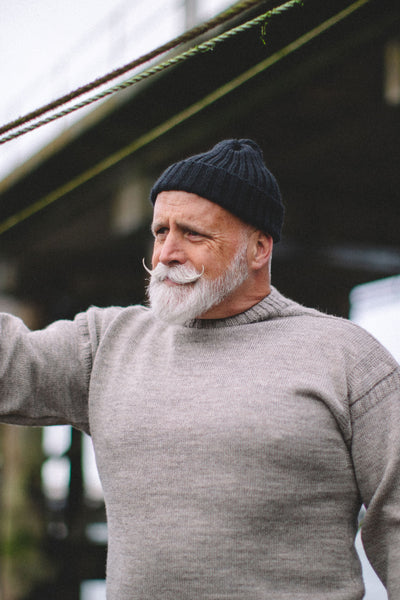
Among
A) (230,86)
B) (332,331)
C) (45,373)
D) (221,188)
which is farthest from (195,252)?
(230,86)

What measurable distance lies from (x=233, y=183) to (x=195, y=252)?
0.22 m

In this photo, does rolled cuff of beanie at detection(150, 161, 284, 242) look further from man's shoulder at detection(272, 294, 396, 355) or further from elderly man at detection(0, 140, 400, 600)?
man's shoulder at detection(272, 294, 396, 355)

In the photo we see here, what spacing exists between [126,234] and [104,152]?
1.53 meters

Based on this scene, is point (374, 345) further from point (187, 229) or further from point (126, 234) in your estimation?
point (126, 234)

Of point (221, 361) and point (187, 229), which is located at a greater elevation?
point (187, 229)

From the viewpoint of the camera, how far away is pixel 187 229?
1873 mm

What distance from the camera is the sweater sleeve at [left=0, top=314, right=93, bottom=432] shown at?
6.02 ft

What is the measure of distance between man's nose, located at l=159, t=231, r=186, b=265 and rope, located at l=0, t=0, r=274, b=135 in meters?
0.49

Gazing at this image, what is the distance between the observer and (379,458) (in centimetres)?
171

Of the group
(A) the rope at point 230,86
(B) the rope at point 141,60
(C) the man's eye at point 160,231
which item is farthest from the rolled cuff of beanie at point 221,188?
(A) the rope at point 230,86

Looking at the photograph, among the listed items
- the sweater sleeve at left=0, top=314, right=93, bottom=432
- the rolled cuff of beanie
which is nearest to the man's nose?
the rolled cuff of beanie

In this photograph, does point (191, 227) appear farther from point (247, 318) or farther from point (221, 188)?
point (247, 318)

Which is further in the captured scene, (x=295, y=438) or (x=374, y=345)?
(x=374, y=345)

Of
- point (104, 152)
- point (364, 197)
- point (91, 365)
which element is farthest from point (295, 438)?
point (364, 197)
